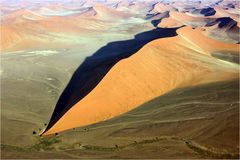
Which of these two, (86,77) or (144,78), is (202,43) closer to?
(144,78)

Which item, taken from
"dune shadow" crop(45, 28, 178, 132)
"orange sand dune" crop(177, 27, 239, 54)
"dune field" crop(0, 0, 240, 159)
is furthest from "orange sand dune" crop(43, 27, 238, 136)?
"orange sand dune" crop(177, 27, 239, 54)

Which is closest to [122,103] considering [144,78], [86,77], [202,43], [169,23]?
[144,78]

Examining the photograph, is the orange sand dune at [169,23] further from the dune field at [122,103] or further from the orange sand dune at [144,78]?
the orange sand dune at [144,78]

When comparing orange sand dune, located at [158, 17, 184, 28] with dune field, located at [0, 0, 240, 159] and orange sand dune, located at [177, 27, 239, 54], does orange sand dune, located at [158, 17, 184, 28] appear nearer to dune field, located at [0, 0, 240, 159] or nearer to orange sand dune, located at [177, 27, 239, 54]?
orange sand dune, located at [177, 27, 239, 54]

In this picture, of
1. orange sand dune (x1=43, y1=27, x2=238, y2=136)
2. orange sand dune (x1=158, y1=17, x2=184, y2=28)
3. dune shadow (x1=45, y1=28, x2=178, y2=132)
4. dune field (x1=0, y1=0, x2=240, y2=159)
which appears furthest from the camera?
orange sand dune (x1=158, y1=17, x2=184, y2=28)

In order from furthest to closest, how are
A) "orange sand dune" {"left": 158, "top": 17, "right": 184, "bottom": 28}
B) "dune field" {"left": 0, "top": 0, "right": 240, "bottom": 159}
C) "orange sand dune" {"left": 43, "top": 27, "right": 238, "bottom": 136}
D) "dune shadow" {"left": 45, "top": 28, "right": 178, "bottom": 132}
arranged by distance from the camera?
1. "orange sand dune" {"left": 158, "top": 17, "right": 184, "bottom": 28}
2. "dune shadow" {"left": 45, "top": 28, "right": 178, "bottom": 132}
3. "orange sand dune" {"left": 43, "top": 27, "right": 238, "bottom": 136}
4. "dune field" {"left": 0, "top": 0, "right": 240, "bottom": 159}

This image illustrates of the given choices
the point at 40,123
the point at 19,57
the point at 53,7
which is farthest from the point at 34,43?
the point at 53,7

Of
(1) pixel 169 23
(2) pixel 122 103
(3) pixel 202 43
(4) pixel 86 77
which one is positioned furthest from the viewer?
(1) pixel 169 23

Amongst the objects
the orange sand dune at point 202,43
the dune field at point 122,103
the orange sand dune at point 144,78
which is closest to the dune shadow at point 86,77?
the dune field at point 122,103
